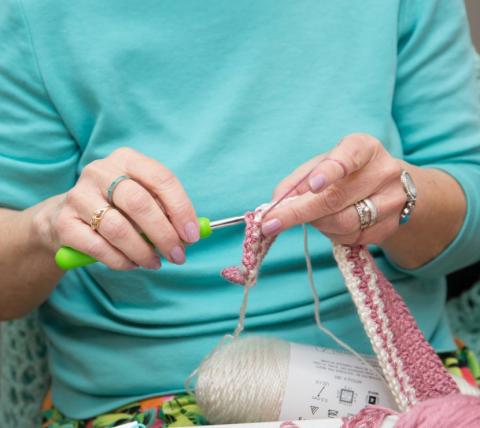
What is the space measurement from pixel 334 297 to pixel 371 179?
0.73 feet

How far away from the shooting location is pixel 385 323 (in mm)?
766

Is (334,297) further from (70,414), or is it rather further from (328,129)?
(70,414)

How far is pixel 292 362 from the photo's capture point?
776mm

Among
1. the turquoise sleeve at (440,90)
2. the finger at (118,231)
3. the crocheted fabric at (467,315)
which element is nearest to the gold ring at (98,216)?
the finger at (118,231)

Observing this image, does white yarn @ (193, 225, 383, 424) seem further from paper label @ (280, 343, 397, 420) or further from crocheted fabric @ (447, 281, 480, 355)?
crocheted fabric @ (447, 281, 480, 355)

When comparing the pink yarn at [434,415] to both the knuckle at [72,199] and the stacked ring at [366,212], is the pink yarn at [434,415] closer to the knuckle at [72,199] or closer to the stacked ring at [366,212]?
the stacked ring at [366,212]

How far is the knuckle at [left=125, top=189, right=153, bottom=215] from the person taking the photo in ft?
2.26

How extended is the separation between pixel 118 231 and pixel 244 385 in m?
0.21

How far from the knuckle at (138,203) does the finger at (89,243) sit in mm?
46

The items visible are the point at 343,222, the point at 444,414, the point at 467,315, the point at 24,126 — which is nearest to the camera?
the point at 444,414

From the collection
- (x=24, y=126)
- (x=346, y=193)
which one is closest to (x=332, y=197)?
(x=346, y=193)

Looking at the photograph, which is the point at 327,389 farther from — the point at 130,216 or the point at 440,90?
the point at 440,90

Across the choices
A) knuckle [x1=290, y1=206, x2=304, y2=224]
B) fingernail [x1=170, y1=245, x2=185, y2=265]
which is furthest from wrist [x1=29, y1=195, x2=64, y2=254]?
knuckle [x1=290, y1=206, x2=304, y2=224]

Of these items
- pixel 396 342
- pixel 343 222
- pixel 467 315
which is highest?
pixel 343 222
